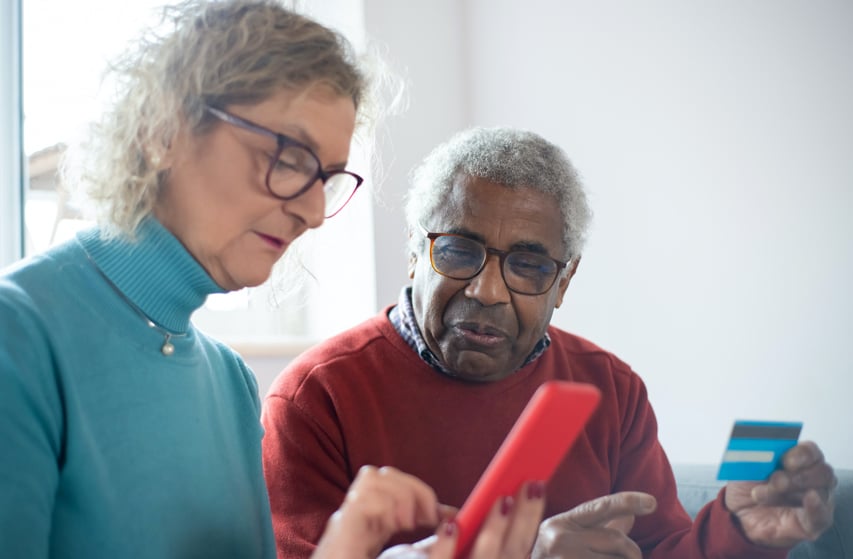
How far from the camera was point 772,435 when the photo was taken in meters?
1.27

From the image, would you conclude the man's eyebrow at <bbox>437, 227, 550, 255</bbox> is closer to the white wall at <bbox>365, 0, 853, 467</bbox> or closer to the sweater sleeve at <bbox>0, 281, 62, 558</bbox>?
the white wall at <bbox>365, 0, 853, 467</bbox>

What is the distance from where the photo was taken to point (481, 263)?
1612 mm

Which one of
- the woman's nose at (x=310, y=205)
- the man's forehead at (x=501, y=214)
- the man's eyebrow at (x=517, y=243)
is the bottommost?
the man's eyebrow at (x=517, y=243)

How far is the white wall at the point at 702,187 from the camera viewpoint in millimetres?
1918

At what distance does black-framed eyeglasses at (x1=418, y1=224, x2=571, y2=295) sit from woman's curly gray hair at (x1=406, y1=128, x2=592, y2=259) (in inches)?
2.5

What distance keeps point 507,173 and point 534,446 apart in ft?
2.83

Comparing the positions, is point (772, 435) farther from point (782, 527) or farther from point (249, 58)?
point (249, 58)

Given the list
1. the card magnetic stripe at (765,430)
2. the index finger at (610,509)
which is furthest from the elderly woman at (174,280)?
the card magnetic stripe at (765,430)

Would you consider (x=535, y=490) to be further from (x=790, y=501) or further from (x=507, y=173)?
(x=507, y=173)

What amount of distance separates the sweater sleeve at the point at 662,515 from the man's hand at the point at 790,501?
0.11 feet

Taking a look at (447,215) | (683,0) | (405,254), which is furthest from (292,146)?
(405,254)

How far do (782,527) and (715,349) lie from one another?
80 centimetres

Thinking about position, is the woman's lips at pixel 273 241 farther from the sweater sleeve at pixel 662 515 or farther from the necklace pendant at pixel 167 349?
the sweater sleeve at pixel 662 515

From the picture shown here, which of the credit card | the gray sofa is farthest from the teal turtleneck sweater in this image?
the gray sofa
